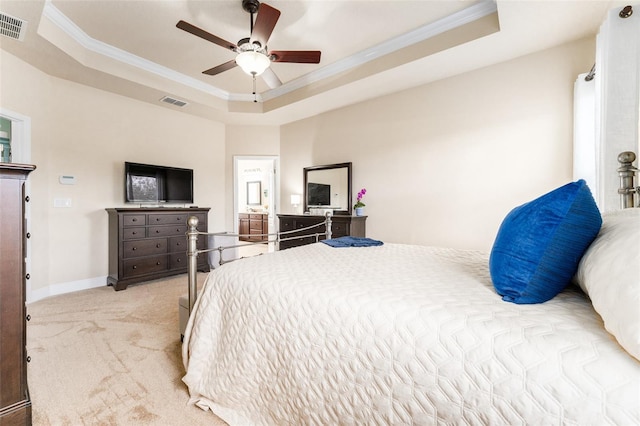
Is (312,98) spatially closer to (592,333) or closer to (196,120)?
(196,120)

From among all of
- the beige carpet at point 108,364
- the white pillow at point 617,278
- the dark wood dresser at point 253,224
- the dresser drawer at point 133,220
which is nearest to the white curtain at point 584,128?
the white pillow at point 617,278

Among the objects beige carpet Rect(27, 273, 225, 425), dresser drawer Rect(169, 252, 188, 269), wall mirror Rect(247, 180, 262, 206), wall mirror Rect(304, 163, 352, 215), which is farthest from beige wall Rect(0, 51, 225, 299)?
wall mirror Rect(247, 180, 262, 206)

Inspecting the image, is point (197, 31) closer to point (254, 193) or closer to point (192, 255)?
point (192, 255)

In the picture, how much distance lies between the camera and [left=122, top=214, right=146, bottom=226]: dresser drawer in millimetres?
3663

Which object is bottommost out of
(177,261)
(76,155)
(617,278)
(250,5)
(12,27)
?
(177,261)

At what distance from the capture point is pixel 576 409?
23.7 inches

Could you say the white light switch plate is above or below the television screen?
below

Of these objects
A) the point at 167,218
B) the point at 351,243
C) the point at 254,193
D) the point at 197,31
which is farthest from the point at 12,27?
the point at 254,193

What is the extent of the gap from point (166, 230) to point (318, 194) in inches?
94.0

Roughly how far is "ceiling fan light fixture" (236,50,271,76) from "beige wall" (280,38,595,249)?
2.10m

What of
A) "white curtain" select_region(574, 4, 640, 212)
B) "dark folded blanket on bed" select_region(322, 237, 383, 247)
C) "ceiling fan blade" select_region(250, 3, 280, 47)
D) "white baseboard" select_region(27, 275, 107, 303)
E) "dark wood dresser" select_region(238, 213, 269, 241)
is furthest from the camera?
"dark wood dresser" select_region(238, 213, 269, 241)

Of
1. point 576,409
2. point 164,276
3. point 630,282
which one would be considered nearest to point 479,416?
point 576,409

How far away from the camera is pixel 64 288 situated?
355cm

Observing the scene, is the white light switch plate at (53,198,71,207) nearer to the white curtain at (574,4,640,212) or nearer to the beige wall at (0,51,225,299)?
the beige wall at (0,51,225,299)
